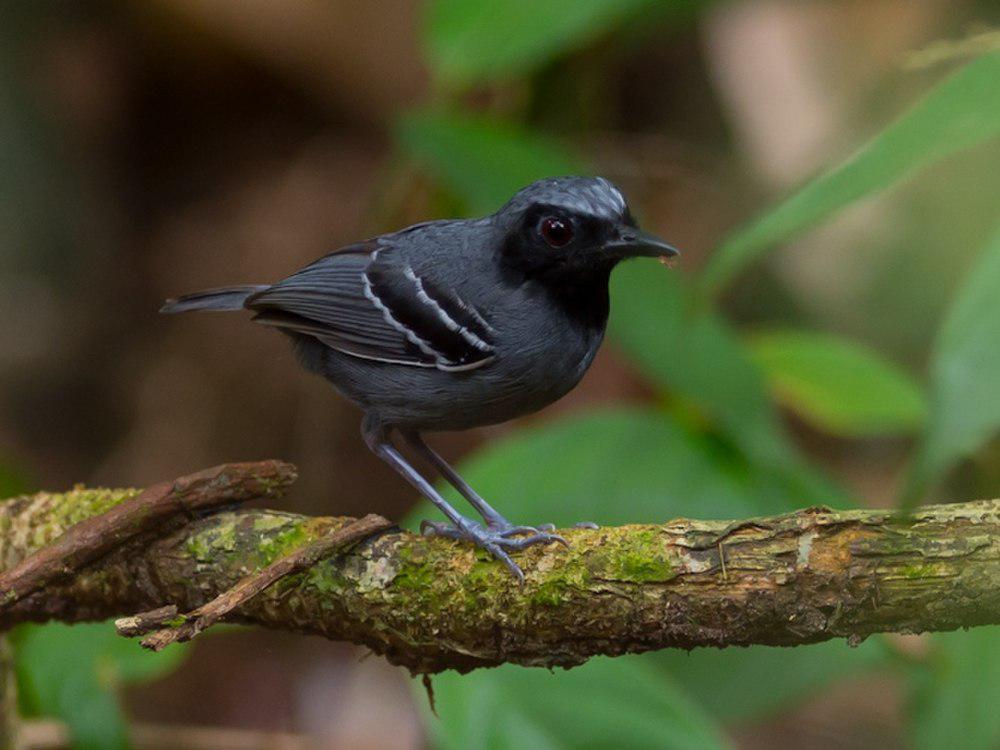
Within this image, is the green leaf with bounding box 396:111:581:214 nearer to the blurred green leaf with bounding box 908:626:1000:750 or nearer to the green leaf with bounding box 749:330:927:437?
the green leaf with bounding box 749:330:927:437

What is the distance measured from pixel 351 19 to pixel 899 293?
4.08 meters

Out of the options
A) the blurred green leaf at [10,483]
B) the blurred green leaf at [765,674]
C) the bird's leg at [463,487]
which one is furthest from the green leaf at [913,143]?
the blurred green leaf at [10,483]

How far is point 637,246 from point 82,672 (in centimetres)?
196

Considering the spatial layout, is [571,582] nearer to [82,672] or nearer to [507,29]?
[82,672]

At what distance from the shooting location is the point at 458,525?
3.08 m

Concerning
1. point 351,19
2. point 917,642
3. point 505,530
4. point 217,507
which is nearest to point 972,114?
point 505,530

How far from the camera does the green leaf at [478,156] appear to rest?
14.5ft

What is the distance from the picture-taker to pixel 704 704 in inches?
157

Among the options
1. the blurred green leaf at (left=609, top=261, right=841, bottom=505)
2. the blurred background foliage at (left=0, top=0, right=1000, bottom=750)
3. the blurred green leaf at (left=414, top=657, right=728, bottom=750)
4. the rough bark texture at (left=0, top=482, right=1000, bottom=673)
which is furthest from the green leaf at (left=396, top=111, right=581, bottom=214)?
the rough bark texture at (left=0, top=482, right=1000, bottom=673)

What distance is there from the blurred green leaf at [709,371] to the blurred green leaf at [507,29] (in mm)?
885

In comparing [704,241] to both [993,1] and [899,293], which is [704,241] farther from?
[993,1]

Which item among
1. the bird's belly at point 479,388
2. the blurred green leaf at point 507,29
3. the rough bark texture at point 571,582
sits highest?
the blurred green leaf at point 507,29

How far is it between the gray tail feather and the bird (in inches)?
3.2

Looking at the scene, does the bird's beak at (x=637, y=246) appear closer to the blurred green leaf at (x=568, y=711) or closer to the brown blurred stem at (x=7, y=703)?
the blurred green leaf at (x=568, y=711)
